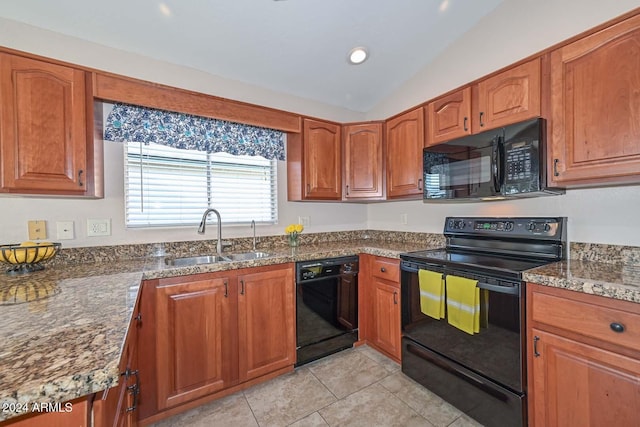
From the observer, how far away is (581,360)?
1227mm

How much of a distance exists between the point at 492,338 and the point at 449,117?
1.53 m

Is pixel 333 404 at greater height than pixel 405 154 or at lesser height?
lesser

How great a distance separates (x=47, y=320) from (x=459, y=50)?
3.07 m

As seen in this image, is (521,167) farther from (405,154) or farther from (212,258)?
(212,258)

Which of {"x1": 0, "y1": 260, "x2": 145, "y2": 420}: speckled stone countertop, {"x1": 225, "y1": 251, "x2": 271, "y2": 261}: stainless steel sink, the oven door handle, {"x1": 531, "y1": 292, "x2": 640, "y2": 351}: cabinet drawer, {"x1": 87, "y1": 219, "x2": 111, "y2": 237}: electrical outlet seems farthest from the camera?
{"x1": 225, "y1": 251, "x2": 271, "y2": 261}: stainless steel sink

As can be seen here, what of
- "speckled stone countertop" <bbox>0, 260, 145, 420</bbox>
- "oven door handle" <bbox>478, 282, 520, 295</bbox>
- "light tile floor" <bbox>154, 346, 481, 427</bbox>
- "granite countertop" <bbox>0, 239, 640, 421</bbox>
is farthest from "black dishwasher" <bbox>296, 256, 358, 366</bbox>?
"speckled stone countertop" <bbox>0, 260, 145, 420</bbox>

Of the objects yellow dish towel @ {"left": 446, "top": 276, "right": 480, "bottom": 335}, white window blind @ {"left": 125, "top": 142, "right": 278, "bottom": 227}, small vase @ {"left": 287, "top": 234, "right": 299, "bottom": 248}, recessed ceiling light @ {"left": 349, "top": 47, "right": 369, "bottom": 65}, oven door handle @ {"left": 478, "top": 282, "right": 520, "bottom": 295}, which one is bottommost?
yellow dish towel @ {"left": 446, "top": 276, "right": 480, "bottom": 335}

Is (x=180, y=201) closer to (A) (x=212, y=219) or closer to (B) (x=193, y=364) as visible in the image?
(A) (x=212, y=219)

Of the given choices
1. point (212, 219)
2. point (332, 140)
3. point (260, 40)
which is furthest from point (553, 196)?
point (212, 219)

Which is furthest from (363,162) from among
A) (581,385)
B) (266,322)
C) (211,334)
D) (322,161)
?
(581,385)

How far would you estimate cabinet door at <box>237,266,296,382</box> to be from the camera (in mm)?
1896

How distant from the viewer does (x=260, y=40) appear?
2043 mm

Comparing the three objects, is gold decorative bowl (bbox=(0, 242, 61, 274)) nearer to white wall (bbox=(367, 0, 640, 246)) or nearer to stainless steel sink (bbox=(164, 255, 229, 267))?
stainless steel sink (bbox=(164, 255, 229, 267))

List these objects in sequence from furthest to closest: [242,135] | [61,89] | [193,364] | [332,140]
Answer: [332,140] → [242,135] → [193,364] → [61,89]
